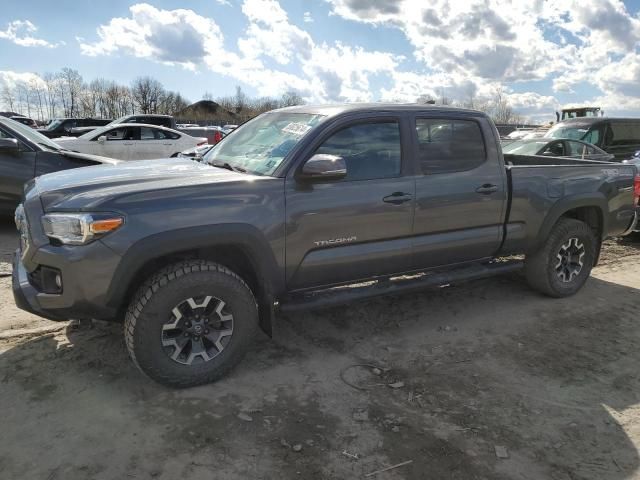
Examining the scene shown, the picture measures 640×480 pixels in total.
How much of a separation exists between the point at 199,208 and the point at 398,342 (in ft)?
6.64

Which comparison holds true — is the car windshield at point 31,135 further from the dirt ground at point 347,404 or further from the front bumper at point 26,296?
the front bumper at point 26,296

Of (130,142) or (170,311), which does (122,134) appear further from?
(170,311)

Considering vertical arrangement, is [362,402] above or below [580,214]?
below

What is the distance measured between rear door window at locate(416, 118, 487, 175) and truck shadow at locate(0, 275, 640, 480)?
142cm

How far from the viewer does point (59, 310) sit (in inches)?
125

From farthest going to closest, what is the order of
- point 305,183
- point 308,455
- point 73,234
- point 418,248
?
point 418,248, point 305,183, point 73,234, point 308,455

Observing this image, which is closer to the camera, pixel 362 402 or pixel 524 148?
pixel 362 402

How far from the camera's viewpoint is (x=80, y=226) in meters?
3.07

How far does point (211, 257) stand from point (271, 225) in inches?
19.8

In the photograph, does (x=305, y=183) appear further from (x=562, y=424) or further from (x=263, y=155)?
(x=562, y=424)

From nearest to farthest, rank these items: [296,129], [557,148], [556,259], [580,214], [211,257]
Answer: [211,257]
[296,129]
[556,259]
[580,214]
[557,148]

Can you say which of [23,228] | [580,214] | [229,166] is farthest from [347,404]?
[580,214]

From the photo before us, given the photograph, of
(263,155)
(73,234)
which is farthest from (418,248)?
(73,234)

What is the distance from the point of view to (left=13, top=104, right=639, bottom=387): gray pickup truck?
3166 millimetres
